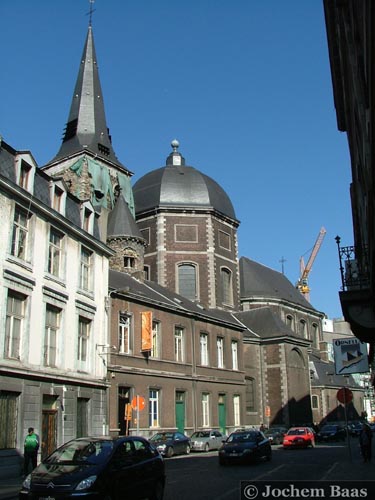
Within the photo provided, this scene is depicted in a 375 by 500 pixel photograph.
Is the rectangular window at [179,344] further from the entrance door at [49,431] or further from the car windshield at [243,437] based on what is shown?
the entrance door at [49,431]

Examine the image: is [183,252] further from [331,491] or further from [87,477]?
[331,491]

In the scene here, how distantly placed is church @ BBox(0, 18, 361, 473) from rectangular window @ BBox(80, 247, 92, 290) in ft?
0.29

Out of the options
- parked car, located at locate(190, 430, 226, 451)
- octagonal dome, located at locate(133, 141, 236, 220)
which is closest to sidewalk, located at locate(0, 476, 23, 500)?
parked car, located at locate(190, 430, 226, 451)

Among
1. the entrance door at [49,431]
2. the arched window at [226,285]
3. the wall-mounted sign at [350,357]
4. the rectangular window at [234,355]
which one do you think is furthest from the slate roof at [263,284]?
the wall-mounted sign at [350,357]

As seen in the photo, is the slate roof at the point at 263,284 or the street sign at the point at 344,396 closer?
the street sign at the point at 344,396

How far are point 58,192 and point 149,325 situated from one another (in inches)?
375

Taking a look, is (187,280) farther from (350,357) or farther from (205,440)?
(350,357)

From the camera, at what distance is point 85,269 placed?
82.0 feet

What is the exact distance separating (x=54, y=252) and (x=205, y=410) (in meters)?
16.6

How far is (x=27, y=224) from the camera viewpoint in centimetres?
2098

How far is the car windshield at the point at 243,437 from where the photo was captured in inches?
830

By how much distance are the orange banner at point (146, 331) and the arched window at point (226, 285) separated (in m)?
19.5

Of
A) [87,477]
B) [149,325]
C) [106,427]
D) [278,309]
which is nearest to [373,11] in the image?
[87,477]

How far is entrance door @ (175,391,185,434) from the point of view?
31719 millimetres
